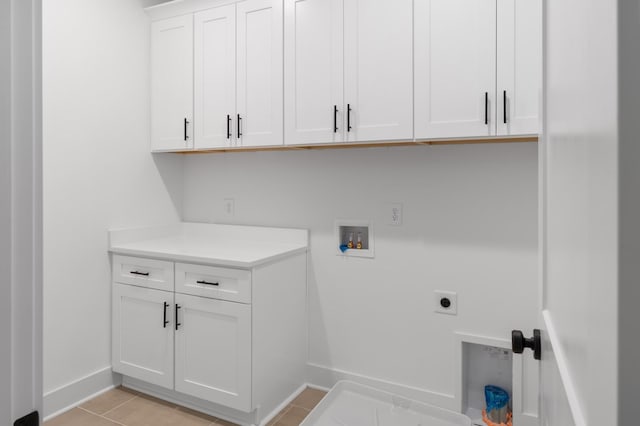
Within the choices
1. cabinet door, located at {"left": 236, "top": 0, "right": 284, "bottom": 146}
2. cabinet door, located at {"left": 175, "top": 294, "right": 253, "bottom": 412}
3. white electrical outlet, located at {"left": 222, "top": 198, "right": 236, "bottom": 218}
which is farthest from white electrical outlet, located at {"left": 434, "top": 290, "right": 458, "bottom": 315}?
white electrical outlet, located at {"left": 222, "top": 198, "right": 236, "bottom": 218}

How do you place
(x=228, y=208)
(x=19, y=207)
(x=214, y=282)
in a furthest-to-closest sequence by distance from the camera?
(x=228, y=208) → (x=214, y=282) → (x=19, y=207)

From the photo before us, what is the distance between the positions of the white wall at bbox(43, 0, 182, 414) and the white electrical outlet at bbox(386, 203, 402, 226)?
1.57 metres

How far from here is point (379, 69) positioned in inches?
77.2

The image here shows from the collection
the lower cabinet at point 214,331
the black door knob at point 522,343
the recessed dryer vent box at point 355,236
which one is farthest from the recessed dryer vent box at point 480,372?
the black door knob at point 522,343

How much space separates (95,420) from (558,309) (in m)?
2.32

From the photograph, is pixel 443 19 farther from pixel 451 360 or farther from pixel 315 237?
pixel 451 360

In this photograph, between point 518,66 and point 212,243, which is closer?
point 518,66

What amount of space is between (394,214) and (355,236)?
0.93ft

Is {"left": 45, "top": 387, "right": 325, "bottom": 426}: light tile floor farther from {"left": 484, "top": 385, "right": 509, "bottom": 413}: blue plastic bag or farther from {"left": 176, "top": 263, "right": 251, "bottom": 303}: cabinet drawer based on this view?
{"left": 484, "top": 385, "right": 509, "bottom": 413}: blue plastic bag

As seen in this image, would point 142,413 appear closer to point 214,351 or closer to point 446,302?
point 214,351

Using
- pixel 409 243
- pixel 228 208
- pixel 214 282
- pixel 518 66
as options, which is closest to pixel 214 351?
pixel 214 282

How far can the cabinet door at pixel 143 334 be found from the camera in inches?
88.0

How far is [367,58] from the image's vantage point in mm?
1984

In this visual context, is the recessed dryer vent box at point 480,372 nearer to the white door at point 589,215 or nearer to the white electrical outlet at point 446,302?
the white electrical outlet at point 446,302
